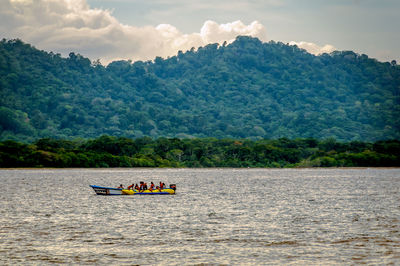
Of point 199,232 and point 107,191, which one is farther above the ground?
point 107,191

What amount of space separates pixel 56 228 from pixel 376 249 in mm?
29333

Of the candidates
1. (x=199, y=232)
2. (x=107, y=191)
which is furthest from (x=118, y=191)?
(x=199, y=232)

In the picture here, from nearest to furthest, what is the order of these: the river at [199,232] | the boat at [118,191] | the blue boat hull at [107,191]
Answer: the river at [199,232], the blue boat hull at [107,191], the boat at [118,191]

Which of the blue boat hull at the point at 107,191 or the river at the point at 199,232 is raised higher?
the blue boat hull at the point at 107,191

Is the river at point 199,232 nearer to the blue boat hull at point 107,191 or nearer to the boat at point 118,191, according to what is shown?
the blue boat hull at point 107,191

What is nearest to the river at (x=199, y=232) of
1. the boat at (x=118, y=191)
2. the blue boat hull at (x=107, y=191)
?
the blue boat hull at (x=107, y=191)

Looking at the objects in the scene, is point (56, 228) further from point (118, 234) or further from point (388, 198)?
point (388, 198)

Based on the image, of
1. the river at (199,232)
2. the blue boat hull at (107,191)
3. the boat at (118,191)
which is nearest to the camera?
the river at (199,232)

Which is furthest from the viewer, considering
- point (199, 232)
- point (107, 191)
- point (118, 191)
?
point (118, 191)

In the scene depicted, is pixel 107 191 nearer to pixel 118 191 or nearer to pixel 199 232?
pixel 118 191

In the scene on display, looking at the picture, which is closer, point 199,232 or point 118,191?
point 199,232

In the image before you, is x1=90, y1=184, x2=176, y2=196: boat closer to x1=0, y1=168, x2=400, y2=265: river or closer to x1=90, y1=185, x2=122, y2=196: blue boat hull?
x1=90, y1=185, x2=122, y2=196: blue boat hull

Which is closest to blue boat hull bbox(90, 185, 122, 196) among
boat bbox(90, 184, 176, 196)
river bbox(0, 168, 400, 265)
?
boat bbox(90, 184, 176, 196)

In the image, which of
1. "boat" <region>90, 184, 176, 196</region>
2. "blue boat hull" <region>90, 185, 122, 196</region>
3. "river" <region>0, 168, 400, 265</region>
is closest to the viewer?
"river" <region>0, 168, 400, 265</region>
